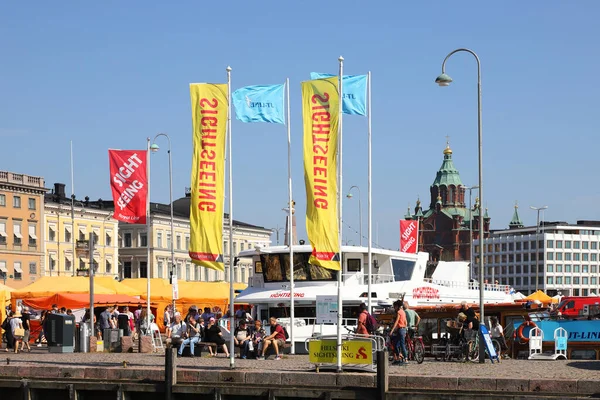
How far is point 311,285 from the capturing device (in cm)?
4691

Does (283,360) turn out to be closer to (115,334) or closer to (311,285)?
(115,334)

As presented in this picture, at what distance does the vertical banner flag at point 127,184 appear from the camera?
40.3 metres

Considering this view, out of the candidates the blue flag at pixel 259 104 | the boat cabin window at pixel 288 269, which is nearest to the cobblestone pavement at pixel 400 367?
the blue flag at pixel 259 104

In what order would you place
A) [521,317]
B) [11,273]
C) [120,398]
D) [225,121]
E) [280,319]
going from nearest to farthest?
1. [120,398]
2. [225,121]
3. [521,317]
4. [280,319]
5. [11,273]

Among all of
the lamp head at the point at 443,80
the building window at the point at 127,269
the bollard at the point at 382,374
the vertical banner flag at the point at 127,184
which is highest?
the lamp head at the point at 443,80

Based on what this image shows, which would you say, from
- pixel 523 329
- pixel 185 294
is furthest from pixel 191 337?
pixel 185 294

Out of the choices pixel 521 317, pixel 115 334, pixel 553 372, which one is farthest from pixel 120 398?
pixel 521 317

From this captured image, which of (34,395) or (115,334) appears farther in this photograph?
(115,334)

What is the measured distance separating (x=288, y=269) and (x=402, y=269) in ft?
18.5

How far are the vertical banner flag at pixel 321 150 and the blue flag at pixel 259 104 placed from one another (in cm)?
473

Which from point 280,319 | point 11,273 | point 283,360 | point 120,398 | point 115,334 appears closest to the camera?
point 120,398

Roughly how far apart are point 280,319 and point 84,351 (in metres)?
8.47

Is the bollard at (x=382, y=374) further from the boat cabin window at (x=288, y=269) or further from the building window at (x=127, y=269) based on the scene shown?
the building window at (x=127, y=269)

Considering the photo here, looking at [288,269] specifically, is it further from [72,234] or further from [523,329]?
[72,234]
